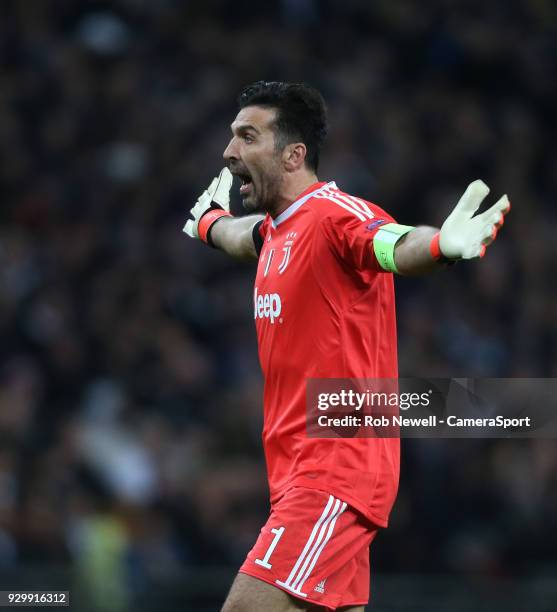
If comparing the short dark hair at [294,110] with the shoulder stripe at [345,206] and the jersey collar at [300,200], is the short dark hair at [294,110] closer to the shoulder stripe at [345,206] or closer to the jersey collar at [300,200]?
the jersey collar at [300,200]

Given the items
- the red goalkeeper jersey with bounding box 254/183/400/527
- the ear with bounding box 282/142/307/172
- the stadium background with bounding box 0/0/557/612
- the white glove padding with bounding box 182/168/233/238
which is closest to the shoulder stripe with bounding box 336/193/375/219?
the red goalkeeper jersey with bounding box 254/183/400/527

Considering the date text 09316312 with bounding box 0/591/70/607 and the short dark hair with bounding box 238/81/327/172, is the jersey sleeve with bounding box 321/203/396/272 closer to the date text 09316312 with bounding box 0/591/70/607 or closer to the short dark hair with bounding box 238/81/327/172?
the short dark hair with bounding box 238/81/327/172

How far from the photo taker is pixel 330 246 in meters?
4.53

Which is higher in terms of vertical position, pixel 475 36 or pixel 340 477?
pixel 475 36

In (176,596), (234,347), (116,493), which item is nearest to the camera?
(176,596)

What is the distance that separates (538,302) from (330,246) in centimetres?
590

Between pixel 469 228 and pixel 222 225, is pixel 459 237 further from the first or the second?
pixel 222 225

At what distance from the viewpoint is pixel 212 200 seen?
231 inches

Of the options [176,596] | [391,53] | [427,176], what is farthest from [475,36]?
[176,596]

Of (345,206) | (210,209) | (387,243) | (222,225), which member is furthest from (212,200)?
(387,243)

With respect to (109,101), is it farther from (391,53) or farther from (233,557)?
(233,557)

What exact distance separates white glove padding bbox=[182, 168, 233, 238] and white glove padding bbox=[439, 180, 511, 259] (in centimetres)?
206

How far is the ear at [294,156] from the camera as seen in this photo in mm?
4852

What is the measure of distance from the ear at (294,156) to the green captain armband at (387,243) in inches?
28.8
